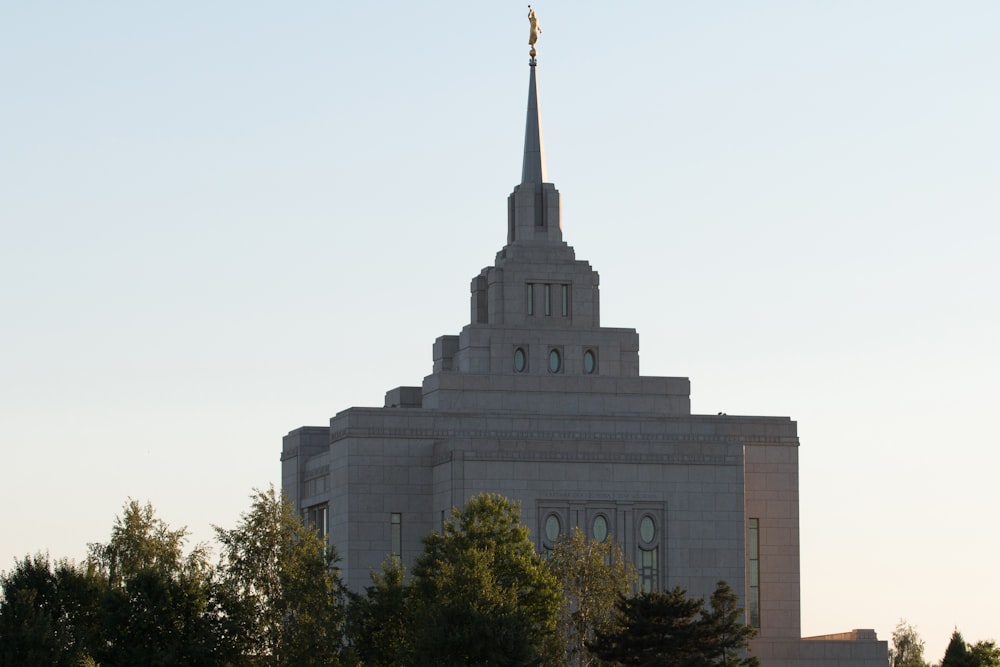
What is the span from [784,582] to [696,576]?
5.50 m

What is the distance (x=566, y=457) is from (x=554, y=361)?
6113 mm

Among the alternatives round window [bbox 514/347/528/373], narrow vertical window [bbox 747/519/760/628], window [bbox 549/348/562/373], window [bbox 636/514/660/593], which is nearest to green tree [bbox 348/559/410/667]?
window [bbox 636/514/660/593]

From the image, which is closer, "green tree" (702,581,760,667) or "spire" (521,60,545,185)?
"green tree" (702,581,760,667)

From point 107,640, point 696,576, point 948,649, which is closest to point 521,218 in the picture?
point 696,576

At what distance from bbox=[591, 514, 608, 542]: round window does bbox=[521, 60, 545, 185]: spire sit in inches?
608

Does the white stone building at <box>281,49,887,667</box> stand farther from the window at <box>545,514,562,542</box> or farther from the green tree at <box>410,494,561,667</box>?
the green tree at <box>410,494,561,667</box>

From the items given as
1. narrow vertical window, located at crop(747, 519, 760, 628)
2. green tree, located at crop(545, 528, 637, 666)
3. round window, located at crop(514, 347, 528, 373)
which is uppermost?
round window, located at crop(514, 347, 528, 373)

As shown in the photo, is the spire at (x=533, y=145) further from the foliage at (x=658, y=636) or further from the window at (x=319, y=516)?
the foliage at (x=658, y=636)

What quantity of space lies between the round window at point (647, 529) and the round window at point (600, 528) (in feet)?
4.47

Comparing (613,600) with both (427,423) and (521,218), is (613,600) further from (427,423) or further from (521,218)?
(521,218)

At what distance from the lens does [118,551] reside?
82812 mm

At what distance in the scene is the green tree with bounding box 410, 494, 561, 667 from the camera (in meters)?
69.8

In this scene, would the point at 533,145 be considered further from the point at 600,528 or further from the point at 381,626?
the point at 381,626

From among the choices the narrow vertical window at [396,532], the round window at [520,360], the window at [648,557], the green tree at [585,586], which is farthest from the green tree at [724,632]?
the round window at [520,360]
